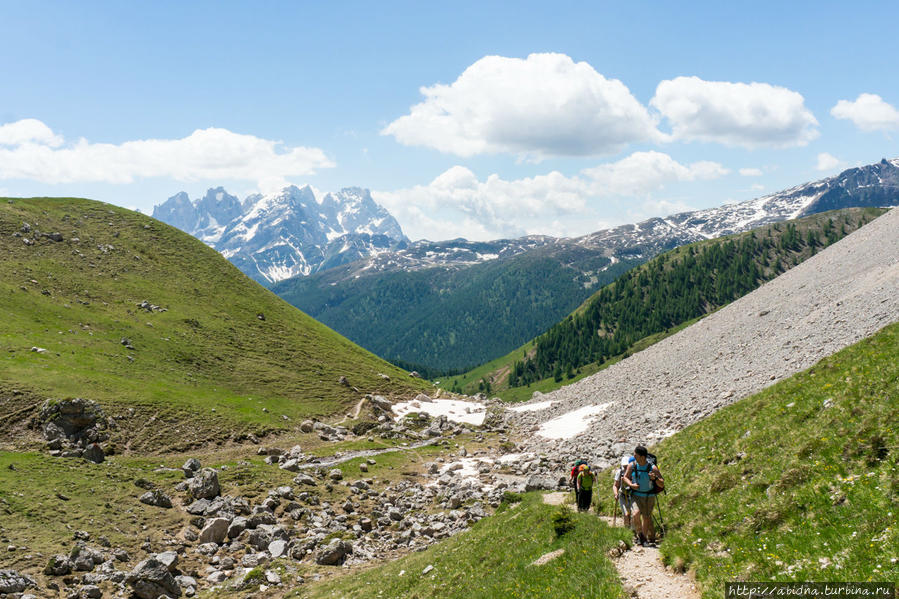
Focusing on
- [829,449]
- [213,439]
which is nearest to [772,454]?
[829,449]

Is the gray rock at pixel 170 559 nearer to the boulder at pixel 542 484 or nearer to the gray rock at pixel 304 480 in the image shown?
the gray rock at pixel 304 480

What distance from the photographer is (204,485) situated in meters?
47.7

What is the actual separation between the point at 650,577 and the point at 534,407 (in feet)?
303

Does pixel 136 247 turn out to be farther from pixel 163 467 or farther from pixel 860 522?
pixel 860 522

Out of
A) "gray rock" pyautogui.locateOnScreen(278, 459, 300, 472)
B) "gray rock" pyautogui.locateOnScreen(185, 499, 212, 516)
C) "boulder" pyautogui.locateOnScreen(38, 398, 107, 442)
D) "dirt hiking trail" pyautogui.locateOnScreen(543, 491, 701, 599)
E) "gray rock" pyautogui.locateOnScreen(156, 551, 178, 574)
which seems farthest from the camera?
"gray rock" pyautogui.locateOnScreen(278, 459, 300, 472)

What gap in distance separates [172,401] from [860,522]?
79.8 meters

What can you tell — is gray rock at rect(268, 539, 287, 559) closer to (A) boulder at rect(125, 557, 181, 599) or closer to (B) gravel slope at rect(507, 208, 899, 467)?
(A) boulder at rect(125, 557, 181, 599)

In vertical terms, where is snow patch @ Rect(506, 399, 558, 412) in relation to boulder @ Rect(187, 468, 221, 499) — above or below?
below

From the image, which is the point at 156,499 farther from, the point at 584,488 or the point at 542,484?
the point at 584,488

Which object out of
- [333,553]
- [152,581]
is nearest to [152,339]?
[152,581]

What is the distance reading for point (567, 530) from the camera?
938 inches

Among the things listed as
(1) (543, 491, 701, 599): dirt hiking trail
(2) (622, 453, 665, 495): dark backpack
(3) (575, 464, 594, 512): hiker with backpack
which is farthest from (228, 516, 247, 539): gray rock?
(2) (622, 453, 665, 495): dark backpack

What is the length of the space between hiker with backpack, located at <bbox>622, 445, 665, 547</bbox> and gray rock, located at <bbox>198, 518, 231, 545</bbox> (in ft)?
119

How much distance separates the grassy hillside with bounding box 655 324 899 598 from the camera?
505 inches
